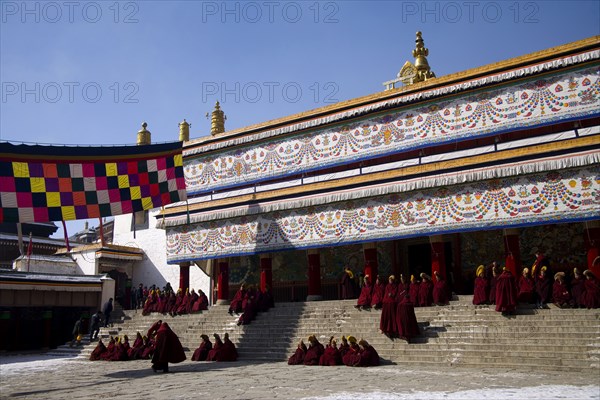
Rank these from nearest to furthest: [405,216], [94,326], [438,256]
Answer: [438,256]
[405,216]
[94,326]

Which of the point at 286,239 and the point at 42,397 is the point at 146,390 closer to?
the point at 42,397

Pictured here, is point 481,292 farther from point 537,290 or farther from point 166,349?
point 166,349

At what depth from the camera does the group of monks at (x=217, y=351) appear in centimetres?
1282

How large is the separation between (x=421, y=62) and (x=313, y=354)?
12083mm

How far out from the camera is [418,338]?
456 inches

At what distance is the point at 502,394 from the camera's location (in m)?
6.83

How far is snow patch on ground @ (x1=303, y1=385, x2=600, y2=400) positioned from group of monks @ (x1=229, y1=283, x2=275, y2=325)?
7.89 m

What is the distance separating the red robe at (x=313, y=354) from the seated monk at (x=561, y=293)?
15.3ft

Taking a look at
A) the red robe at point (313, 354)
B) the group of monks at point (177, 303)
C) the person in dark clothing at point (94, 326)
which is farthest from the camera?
the person in dark clothing at point (94, 326)

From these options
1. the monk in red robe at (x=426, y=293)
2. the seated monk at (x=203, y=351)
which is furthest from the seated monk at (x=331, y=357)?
the seated monk at (x=203, y=351)

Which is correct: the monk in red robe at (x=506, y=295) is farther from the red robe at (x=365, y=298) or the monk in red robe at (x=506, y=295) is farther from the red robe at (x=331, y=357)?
the red robe at (x=331, y=357)

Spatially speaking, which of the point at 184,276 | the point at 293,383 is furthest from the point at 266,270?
the point at 293,383

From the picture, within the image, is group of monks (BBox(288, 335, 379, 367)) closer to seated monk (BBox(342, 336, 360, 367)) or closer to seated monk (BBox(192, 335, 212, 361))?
seated monk (BBox(342, 336, 360, 367))

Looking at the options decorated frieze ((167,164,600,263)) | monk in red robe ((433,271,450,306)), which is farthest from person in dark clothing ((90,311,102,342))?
monk in red robe ((433,271,450,306))
